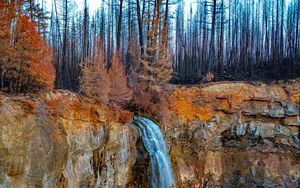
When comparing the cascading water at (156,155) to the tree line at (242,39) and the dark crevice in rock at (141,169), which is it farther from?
the tree line at (242,39)

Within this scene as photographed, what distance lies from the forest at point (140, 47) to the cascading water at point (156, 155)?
211cm

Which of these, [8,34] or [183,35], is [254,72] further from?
[8,34]

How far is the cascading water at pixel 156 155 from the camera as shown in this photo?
46.5 feet

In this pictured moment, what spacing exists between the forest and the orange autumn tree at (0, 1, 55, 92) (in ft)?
0.09

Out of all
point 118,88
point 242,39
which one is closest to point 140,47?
point 118,88

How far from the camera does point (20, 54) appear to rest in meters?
9.23

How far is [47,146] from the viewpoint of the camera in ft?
29.4

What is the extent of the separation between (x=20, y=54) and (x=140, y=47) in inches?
399

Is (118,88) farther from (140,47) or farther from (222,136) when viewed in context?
(222,136)

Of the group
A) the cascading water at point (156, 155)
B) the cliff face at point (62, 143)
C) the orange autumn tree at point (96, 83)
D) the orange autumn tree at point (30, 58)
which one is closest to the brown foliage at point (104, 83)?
the orange autumn tree at point (96, 83)

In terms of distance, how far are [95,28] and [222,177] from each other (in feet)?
85.5

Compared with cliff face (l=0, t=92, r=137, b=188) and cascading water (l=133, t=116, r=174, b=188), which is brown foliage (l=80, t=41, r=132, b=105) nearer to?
cascading water (l=133, t=116, r=174, b=188)

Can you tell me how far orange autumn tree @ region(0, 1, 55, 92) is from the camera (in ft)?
30.1

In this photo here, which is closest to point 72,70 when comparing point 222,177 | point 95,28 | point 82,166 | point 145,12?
point 145,12
